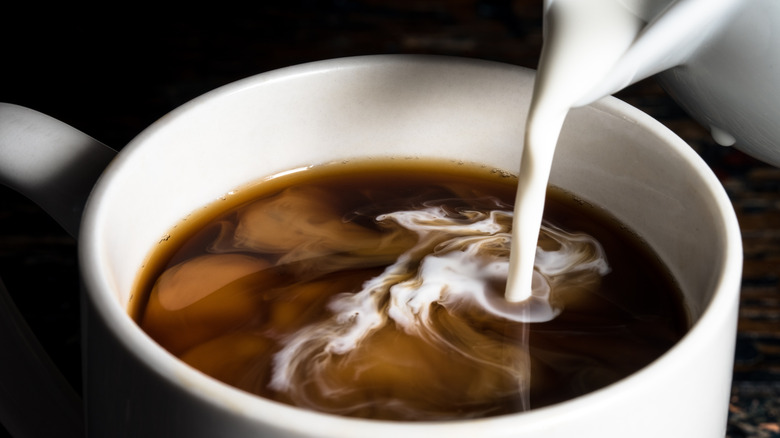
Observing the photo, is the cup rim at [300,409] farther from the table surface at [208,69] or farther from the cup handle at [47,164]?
the table surface at [208,69]

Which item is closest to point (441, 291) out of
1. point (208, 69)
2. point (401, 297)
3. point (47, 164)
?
point (401, 297)

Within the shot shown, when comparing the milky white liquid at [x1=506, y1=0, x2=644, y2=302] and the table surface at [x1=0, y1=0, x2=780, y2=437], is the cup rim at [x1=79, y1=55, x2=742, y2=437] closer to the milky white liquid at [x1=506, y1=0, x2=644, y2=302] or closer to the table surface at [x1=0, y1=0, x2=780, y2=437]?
the milky white liquid at [x1=506, y1=0, x2=644, y2=302]

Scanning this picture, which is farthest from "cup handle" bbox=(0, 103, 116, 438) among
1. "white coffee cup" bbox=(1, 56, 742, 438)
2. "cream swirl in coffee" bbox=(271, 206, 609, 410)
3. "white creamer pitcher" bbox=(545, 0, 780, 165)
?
"white creamer pitcher" bbox=(545, 0, 780, 165)

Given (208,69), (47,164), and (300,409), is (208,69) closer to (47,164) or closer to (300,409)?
(47,164)

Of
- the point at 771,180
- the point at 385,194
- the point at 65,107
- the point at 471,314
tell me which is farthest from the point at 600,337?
the point at 65,107

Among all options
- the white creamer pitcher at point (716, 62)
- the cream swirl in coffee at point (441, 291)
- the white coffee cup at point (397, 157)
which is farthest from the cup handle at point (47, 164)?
the white creamer pitcher at point (716, 62)

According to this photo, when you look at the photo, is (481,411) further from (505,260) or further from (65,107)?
(65,107)
